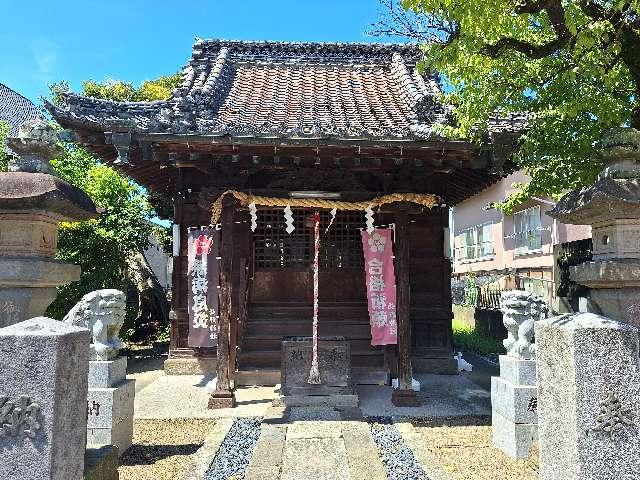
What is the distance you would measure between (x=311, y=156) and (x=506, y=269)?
1726 cm

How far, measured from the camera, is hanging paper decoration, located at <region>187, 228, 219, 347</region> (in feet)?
30.0

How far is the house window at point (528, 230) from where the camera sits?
64.8 ft

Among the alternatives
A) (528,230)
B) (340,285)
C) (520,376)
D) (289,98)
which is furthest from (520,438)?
(528,230)

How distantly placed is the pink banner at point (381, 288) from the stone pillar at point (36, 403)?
5639mm

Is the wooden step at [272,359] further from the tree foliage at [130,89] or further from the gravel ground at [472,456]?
the tree foliage at [130,89]

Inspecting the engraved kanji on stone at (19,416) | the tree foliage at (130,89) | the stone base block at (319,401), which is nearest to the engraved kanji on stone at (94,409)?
the engraved kanji on stone at (19,416)

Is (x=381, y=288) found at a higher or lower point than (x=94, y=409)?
higher

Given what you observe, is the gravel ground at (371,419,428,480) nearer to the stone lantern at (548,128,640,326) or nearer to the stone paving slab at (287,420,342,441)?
the stone paving slab at (287,420,342,441)

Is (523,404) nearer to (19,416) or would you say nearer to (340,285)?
(340,285)

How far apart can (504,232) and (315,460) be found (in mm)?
19806

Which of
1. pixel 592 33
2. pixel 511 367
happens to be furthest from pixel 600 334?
pixel 592 33

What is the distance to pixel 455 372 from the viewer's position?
968 cm

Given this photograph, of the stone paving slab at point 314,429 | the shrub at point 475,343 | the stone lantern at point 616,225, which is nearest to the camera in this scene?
the stone lantern at point 616,225

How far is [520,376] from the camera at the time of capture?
5336 millimetres
